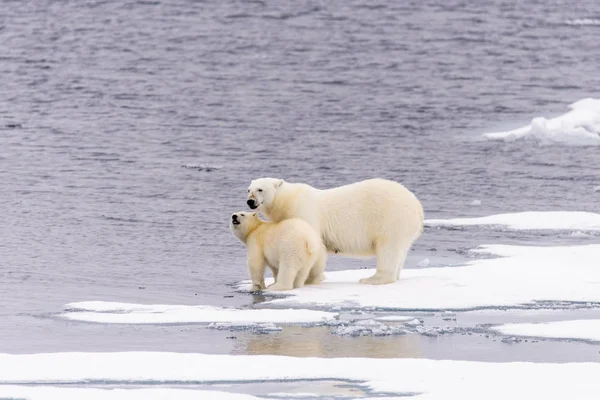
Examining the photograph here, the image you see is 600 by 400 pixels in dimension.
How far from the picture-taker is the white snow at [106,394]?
21.6 feet

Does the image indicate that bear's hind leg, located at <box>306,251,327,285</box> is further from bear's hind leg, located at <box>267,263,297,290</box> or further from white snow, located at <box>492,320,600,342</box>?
white snow, located at <box>492,320,600,342</box>

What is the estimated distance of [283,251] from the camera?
9867mm

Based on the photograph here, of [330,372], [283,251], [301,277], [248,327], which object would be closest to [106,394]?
[330,372]

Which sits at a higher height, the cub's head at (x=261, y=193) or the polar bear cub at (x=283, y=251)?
the cub's head at (x=261, y=193)

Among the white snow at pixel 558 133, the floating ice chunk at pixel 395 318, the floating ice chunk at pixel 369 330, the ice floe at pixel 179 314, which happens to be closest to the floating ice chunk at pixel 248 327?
the ice floe at pixel 179 314

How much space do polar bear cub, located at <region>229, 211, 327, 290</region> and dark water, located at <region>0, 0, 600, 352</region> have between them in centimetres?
37

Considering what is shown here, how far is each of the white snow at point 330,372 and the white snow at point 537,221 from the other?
20.5 ft

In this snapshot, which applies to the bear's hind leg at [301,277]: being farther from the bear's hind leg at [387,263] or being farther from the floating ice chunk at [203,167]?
the floating ice chunk at [203,167]

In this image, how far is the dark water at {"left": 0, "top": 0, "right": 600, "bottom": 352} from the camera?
11.3 meters

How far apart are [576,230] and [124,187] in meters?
5.70

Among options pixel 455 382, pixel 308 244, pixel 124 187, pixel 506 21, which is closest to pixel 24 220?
pixel 124 187

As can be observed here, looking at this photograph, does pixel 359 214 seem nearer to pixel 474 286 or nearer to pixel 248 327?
pixel 474 286

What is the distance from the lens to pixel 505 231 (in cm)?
1320

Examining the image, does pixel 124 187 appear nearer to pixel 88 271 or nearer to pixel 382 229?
pixel 88 271
